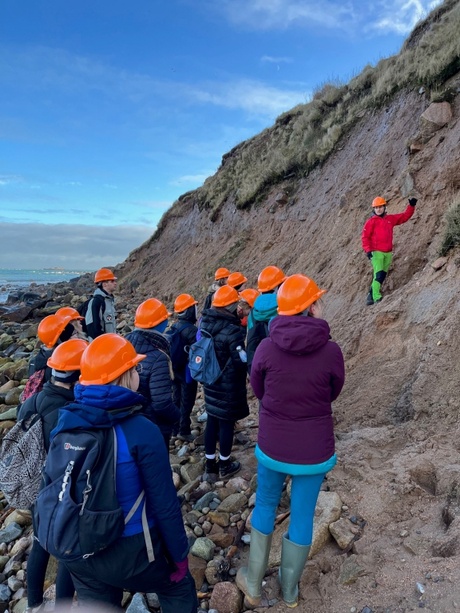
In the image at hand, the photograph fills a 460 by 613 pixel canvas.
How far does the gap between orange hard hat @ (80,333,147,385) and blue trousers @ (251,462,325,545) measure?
1.28m

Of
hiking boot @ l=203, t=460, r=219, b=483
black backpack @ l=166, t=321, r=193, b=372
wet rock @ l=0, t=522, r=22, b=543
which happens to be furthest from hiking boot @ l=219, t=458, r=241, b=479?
wet rock @ l=0, t=522, r=22, b=543

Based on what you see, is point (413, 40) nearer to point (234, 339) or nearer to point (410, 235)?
point (410, 235)

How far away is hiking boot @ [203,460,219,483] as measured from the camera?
4.74 meters

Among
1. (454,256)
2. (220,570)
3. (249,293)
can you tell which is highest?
(454,256)

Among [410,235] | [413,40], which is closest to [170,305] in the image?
[410,235]

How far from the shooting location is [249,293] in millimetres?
5676

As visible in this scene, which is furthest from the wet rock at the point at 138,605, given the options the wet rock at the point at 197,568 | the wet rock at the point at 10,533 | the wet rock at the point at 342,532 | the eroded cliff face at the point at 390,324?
the wet rock at the point at 10,533

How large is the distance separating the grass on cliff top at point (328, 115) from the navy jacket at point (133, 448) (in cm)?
1093

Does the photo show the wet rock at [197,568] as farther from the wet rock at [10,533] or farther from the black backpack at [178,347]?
the black backpack at [178,347]

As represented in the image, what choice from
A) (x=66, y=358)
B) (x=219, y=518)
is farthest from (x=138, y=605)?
(x=66, y=358)

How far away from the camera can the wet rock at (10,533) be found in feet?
14.6

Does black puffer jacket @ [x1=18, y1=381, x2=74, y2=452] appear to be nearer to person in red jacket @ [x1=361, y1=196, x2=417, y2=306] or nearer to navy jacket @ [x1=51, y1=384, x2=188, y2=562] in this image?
navy jacket @ [x1=51, y1=384, x2=188, y2=562]

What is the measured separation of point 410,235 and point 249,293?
3.92 metres

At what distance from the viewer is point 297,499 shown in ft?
9.30
